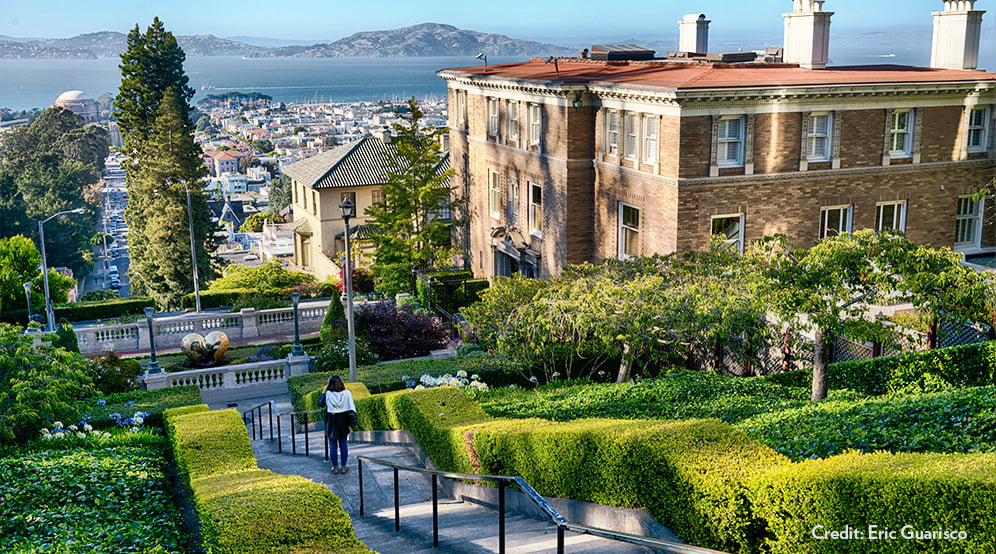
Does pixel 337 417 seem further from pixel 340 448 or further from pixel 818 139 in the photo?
pixel 818 139

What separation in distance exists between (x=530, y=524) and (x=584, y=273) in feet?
46.1

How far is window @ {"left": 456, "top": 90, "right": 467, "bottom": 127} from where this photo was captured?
42578 mm

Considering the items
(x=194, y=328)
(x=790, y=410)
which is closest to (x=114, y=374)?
(x=194, y=328)

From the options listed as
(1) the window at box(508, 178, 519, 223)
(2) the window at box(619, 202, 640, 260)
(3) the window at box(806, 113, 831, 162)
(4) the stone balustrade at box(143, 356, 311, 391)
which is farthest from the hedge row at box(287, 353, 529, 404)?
(1) the window at box(508, 178, 519, 223)

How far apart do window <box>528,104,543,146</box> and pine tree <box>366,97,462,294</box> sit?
25.4ft

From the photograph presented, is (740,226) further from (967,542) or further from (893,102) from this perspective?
(967,542)

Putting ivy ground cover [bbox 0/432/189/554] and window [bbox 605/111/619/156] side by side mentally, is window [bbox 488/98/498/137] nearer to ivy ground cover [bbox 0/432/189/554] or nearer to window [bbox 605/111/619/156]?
window [bbox 605/111/619/156]

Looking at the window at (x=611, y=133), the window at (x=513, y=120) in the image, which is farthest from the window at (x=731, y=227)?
the window at (x=513, y=120)

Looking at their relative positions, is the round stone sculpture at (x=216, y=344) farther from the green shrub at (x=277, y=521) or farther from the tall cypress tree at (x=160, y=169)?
the green shrub at (x=277, y=521)

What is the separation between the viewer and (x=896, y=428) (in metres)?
10.2

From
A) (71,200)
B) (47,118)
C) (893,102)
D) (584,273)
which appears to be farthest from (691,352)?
(47,118)

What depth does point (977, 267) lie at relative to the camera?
2653 centimetres

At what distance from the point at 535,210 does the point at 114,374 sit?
16703 millimetres

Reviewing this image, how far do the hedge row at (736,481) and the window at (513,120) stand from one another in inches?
974
